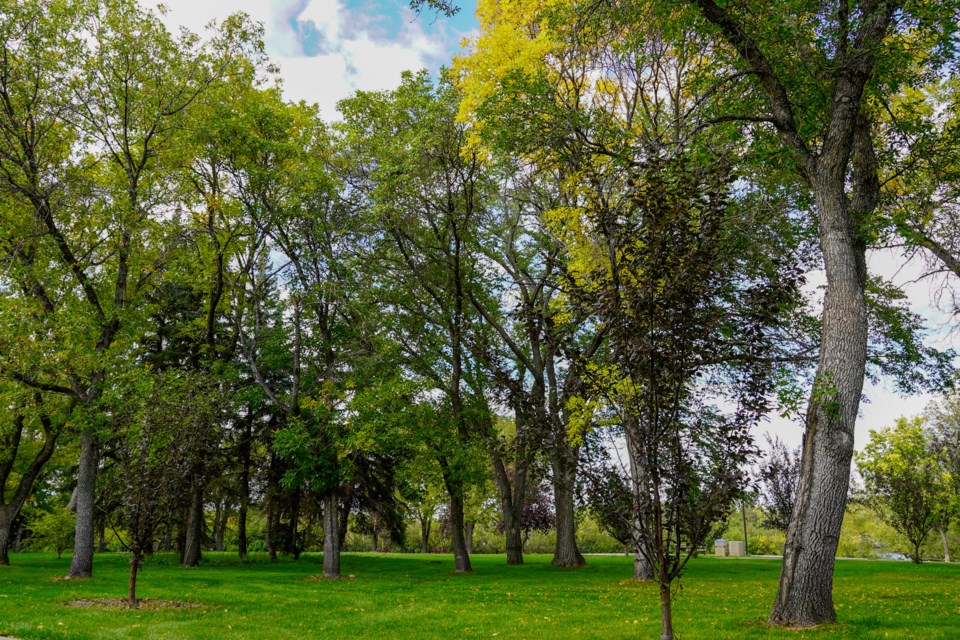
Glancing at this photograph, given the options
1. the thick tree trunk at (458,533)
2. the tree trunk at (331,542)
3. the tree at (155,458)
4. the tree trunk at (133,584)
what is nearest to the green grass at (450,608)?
the tree trunk at (133,584)

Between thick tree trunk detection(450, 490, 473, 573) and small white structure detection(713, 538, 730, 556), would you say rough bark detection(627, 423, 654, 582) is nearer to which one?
thick tree trunk detection(450, 490, 473, 573)

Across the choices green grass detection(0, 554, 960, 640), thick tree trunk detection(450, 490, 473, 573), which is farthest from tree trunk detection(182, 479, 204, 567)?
thick tree trunk detection(450, 490, 473, 573)

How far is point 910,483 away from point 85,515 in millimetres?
26510

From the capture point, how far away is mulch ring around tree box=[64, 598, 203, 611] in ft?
36.6

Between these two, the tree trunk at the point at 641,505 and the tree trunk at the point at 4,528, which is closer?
the tree trunk at the point at 641,505

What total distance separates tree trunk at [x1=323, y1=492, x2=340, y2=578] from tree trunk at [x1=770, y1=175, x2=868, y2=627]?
13620mm

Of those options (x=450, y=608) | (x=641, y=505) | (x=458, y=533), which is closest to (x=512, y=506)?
(x=458, y=533)

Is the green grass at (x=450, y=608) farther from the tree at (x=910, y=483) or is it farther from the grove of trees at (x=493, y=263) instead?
the tree at (x=910, y=483)

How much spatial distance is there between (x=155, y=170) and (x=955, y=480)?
95.6 feet

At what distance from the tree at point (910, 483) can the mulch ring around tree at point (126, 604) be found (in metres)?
23.3

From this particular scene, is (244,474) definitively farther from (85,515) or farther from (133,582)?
(133,582)

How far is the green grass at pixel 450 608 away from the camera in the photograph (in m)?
8.34

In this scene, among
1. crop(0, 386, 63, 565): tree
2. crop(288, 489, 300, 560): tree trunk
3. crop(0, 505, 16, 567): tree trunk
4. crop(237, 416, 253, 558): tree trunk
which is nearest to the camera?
crop(0, 386, 63, 565): tree

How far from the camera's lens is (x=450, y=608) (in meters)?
11.1
